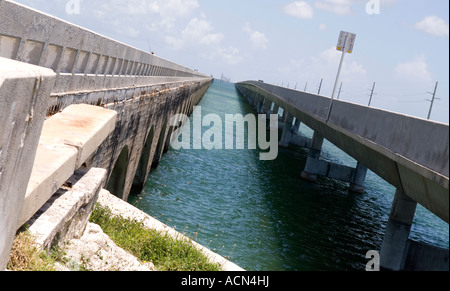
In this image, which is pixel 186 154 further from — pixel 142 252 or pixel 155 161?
pixel 142 252

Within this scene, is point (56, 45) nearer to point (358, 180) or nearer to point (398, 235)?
point (398, 235)

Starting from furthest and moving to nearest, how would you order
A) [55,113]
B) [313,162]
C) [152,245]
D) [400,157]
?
[313,162] → [400,157] → [152,245] → [55,113]

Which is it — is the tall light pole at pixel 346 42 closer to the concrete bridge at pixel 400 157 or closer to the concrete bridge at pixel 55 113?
the concrete bridge at pixel 400 157

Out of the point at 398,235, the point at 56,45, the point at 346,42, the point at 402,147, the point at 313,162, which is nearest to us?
the point at 56,45

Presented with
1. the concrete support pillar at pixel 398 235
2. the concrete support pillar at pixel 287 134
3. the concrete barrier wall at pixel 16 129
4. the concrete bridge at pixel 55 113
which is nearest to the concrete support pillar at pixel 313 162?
the concrete support pillar at pixel 287 134

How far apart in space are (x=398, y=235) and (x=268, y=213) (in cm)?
599

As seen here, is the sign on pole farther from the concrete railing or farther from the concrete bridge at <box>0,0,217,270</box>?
the concrete railing

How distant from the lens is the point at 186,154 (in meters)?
30.3

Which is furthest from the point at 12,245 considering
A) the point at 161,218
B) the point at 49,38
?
the point at 161,218

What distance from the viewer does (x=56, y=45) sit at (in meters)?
7.35

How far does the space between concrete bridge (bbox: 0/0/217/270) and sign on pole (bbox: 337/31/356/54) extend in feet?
27.1

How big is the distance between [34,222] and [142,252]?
3.18 metres

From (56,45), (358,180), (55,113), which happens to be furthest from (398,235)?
(358,180)

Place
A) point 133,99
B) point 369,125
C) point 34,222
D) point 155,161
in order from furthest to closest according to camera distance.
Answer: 1. point 155,161
2. point 133,99
3. point 369,125
4. point 34,222
